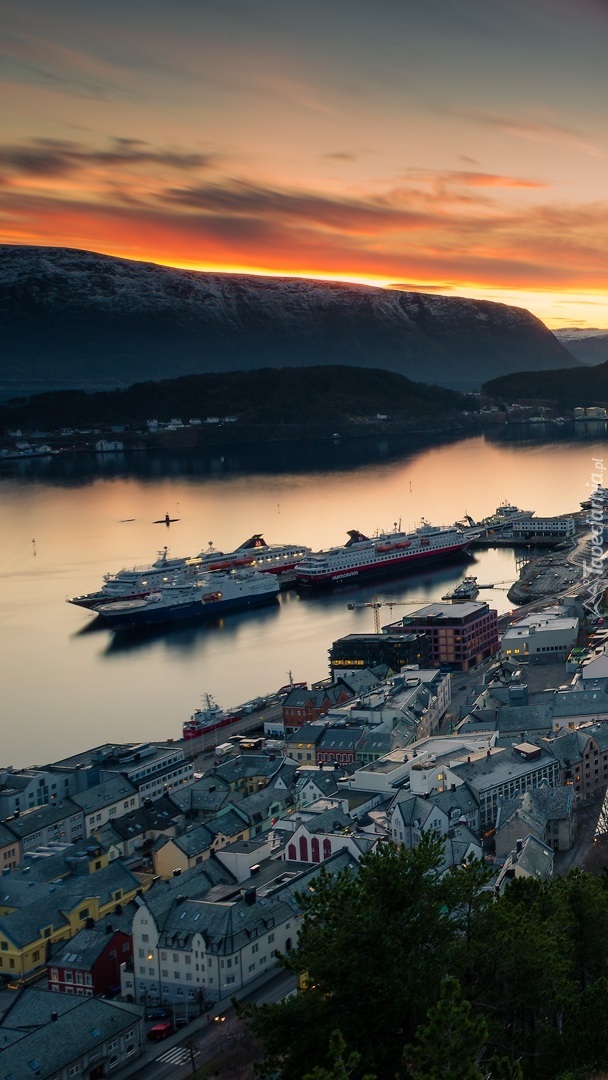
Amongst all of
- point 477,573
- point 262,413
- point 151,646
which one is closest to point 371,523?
point 477,573

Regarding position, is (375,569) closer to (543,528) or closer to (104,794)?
(543,528)

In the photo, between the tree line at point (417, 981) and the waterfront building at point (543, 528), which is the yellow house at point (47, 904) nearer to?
the tree line at point (417, 981)

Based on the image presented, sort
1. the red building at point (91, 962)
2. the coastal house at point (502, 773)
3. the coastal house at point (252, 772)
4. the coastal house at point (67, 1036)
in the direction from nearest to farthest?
the coastal house at point (67, 1036) → the red building at point (91, 962) → the coastal house at point (502, 773) → the coastal house at point (252, 772)

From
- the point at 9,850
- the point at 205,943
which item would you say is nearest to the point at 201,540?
the point at 9,850

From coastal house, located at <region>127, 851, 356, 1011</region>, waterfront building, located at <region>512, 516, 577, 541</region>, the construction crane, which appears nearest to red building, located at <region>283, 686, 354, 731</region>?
coastal house, located at <region>127, 851, 356, 1011</region>

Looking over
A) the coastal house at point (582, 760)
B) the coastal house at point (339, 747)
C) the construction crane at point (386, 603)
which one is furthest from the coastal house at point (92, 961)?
Result: the construction crane at point (386, 603)

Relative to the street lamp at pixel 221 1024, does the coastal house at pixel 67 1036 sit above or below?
above
